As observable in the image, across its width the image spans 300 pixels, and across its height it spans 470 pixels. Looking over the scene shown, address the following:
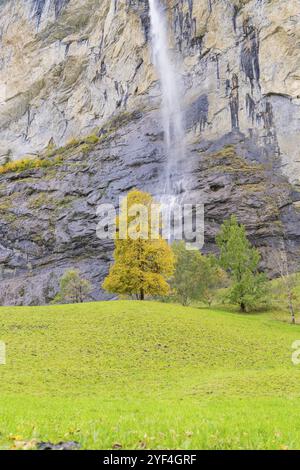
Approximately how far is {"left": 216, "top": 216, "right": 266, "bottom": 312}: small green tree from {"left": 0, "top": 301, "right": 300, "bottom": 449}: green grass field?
4.87 metres

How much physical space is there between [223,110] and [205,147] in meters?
7.41

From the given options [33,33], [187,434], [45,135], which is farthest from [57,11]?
[187,434]

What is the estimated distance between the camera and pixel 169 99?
275ft

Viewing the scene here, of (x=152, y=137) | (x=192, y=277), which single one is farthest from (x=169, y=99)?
(x=192, y=277)

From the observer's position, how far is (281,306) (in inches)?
1724

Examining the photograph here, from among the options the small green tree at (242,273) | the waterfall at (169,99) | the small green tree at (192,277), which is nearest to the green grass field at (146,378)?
the small green tree at (242,273)

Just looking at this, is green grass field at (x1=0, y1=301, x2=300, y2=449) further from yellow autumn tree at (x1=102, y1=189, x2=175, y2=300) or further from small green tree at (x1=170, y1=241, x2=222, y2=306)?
small green tree at (x1=170, y1=241, x2=222, y2=306)

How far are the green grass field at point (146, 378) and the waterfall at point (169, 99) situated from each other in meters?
40.8

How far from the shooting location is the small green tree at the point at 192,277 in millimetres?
45562

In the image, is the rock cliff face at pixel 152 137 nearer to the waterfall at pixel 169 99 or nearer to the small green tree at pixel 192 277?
the waterfall at pixel 169 99

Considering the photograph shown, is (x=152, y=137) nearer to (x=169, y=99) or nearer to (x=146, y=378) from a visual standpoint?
(x=169, y=99)

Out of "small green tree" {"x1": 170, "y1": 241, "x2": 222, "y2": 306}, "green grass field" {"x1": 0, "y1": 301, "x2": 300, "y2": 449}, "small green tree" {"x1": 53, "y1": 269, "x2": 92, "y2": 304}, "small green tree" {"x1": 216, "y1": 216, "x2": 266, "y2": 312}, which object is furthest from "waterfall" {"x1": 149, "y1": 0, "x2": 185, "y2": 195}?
"green grass field" {"x1": 0, "y1": 301, "x2": 300, "y2": 449}

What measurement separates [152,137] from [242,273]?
43.6 metres
